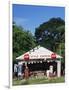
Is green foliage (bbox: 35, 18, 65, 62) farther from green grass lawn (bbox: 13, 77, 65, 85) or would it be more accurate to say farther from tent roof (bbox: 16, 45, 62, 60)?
green grass lawn (bbox: 13, 77, 65, 85)

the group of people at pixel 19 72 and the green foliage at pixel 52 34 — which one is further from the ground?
the green foliage at pixel 52 34

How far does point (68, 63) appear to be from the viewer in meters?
2.70

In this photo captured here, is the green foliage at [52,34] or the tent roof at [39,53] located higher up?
the green foliage at [52,34]

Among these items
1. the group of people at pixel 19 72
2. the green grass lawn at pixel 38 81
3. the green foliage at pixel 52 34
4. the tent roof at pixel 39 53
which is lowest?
the green grass lawn at pixel 38 81

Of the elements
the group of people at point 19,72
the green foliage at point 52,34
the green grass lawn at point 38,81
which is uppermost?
the green foliage at point 52,34

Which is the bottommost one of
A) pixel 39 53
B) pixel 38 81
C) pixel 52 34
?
pixel 38 81

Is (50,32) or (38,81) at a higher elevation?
(50,32)

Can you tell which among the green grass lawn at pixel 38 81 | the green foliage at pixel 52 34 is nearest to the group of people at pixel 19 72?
the green grass lawn at pixel 38 81

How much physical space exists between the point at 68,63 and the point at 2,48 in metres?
0.64

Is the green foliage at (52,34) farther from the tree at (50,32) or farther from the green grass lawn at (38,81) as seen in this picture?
the green grass lawn at (38,81)

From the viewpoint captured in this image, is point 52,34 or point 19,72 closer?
point 19,72

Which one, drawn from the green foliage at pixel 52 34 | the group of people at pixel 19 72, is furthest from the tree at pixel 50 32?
the group of people at pixel 19 72

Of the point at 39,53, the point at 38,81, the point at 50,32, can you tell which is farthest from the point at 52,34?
the point at 38,81

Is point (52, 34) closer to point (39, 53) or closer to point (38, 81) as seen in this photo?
point (39, 53)
